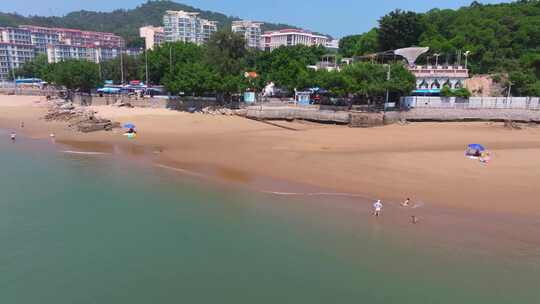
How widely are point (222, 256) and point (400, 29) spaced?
220ft

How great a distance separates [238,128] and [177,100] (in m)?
15.8

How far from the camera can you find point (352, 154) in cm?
3300

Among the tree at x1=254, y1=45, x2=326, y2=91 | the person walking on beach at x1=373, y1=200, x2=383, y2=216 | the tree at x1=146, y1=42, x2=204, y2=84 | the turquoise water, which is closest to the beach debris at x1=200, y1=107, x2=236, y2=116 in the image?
the tree at x1=254, y1=45, x2=326, y2=91

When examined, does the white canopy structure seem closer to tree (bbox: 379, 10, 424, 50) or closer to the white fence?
tree (bbox: 379, 10, 424, 50)

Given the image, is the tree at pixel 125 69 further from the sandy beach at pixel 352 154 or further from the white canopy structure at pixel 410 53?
the white canopy structure at pixel 410 53

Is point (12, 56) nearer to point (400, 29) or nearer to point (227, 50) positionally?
point (227, 50)

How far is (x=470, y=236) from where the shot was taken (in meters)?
17.8

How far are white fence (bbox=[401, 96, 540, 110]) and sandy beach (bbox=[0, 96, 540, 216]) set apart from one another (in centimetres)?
279

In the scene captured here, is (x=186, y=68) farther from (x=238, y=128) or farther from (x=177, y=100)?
(x=238, y=128)

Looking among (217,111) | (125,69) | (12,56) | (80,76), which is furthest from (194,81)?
(12,56)

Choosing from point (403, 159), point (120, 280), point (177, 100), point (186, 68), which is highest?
point (186, 68)

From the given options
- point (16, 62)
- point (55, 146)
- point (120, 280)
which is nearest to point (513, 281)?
point (120, 280)

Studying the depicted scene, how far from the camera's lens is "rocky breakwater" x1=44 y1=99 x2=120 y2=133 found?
46.2 m

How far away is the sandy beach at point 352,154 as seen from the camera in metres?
24.0
